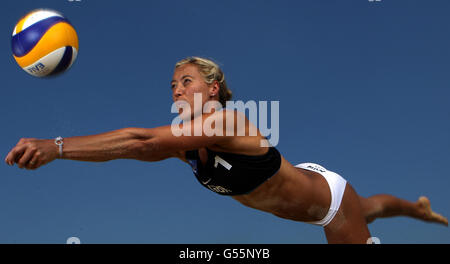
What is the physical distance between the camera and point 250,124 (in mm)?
4664

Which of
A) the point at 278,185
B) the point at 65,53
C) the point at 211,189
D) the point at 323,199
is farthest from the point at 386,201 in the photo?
the point at 65,53

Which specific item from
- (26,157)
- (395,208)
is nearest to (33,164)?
Result: (26,157)

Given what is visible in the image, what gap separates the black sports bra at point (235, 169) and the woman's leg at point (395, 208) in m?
1.97

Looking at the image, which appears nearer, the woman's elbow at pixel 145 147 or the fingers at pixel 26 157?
the fingers at pixel 26 157

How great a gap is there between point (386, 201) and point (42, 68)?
508 centimetres

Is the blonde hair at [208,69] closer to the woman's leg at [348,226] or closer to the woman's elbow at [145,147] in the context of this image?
the woman's elbow at [145,147]

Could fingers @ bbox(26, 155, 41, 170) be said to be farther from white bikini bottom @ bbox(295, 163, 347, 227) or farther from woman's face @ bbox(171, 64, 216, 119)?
white bikini bottom @ bbox(295, 163, 347, 227)

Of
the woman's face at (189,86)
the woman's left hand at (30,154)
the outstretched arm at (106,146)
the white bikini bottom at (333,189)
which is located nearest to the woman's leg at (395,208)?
the white bikini bottom at (333,189)

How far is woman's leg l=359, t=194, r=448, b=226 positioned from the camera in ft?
20.2

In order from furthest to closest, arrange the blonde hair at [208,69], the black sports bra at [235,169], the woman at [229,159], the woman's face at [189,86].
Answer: the blonde hair at [208,69]
the woman's face at [189,86]
the black sports bra at [235,169]
the woman at [229,159]

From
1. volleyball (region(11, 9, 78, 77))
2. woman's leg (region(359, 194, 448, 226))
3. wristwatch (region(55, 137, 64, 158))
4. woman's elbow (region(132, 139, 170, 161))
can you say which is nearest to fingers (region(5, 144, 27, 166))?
wristwatch (region(55, 137, 64, 158))

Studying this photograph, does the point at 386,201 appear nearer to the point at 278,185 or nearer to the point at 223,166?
the point at 278,185

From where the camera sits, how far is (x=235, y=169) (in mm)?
4691

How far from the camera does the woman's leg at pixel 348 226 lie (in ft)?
17.8
